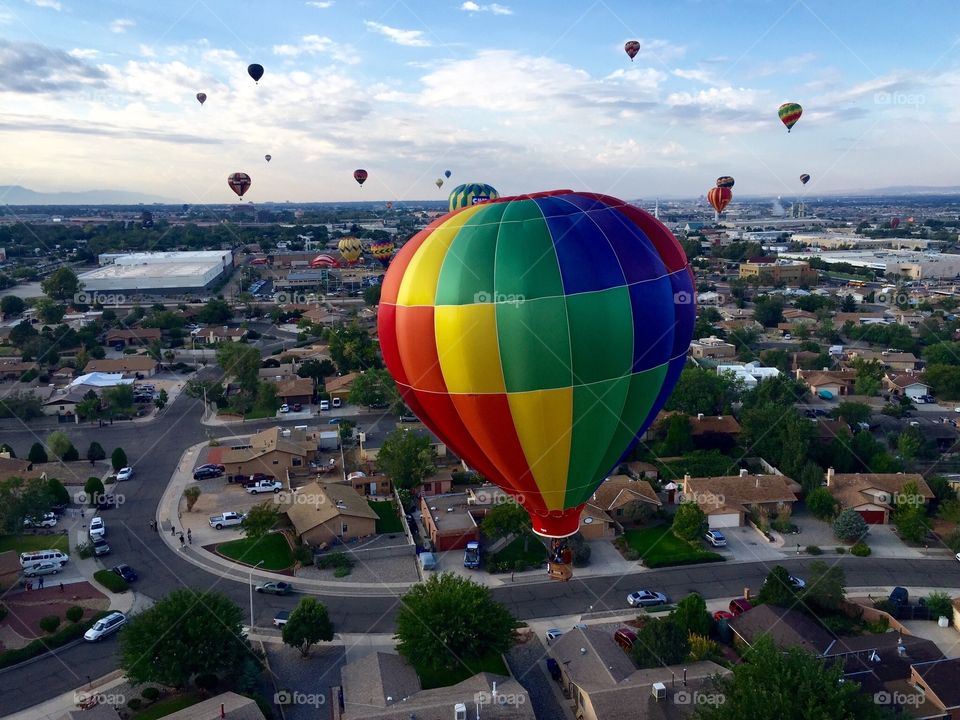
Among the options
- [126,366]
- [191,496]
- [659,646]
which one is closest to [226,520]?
[191,496]

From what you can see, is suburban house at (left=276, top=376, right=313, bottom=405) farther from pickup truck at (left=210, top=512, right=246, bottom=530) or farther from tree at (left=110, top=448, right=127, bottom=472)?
pickup truck at (left=210, top=512, right=246, bottom=530)

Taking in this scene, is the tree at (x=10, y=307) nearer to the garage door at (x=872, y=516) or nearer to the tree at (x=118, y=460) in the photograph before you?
the tree at (x=118, y=460)

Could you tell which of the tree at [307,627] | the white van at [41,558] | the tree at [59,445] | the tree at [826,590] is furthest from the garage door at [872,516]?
the tree at [59,445]

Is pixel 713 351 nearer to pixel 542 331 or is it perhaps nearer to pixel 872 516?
pixel 872 516

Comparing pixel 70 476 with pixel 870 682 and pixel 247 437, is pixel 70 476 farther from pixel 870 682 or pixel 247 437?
pixel 870 682

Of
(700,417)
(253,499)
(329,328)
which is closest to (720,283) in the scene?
(329,328)

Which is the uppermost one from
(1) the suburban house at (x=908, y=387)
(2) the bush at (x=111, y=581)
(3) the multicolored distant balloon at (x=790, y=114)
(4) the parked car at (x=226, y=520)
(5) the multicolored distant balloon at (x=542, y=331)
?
(3) the multicolored distant balloon at (x=790, y=114)

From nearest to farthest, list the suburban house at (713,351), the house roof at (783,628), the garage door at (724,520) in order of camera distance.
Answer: the house roof at (783,628) → the garage door at (724,520) → the suburban house at (713,351)

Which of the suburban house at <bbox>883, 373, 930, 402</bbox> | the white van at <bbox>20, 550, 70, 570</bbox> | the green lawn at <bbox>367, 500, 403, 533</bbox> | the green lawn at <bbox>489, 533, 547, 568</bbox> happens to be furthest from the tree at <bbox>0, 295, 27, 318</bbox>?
the suburban house at <bbox>883, 373, 930, 402</bbox>
